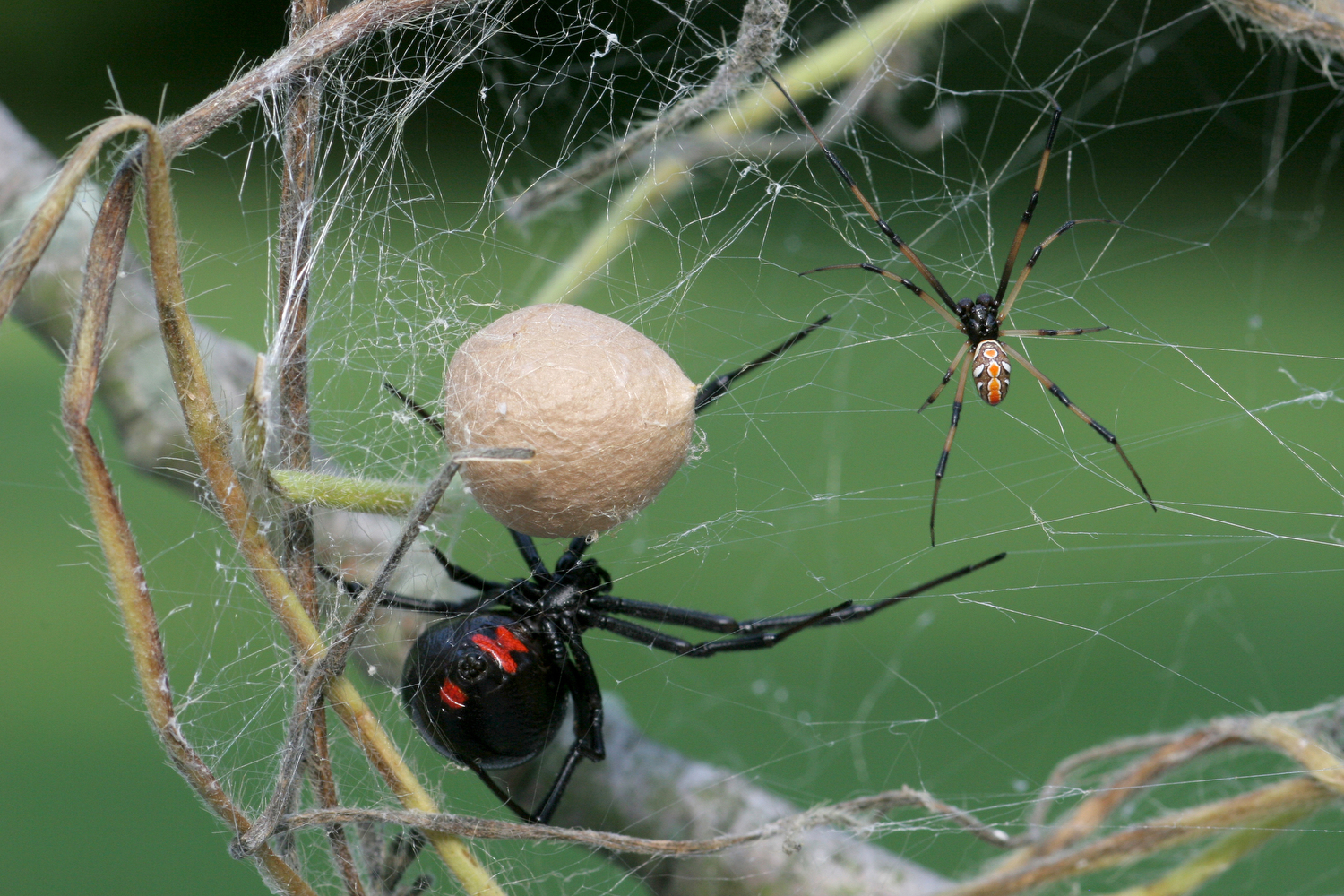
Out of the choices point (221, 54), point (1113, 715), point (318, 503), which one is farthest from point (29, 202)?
point (221, 54)

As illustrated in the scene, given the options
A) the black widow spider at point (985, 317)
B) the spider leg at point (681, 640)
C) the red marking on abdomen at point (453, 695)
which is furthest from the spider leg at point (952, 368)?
the red marking on abdomen at point (453, 695)

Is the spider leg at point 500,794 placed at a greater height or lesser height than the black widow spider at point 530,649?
lesser

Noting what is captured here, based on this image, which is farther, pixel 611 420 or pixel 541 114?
pixel 541 114

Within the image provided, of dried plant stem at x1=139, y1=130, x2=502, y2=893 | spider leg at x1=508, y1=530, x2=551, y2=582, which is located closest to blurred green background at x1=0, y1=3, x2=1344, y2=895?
spider leg at x1=508, y1=530, x2=551, y2=582

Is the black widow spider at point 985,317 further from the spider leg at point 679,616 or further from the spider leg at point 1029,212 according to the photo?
the spider leg at point 679,616

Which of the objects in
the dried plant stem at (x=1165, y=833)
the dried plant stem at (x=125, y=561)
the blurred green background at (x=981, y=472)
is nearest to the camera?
the dried plant stem at (x=125, y=561)

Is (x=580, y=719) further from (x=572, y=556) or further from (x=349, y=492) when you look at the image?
(x=349, y=492)

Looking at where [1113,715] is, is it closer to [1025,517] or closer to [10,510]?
[1025,517]

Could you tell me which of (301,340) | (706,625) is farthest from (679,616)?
(301,340)
